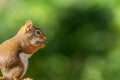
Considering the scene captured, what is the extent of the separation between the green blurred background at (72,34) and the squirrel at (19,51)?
104 inches

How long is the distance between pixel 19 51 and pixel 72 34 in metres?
3.21

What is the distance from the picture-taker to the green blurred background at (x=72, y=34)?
13.7 ft

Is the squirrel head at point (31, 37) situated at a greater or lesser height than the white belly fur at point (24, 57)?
greater

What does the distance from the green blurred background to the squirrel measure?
2.64 m

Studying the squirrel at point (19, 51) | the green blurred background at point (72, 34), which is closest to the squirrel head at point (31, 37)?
the squirrel at point (19, 51)

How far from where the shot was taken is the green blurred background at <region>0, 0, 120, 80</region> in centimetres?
418

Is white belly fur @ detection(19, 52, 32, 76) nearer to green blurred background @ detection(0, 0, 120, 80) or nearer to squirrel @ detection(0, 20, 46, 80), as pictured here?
squirrel @ detection(0, 20, 46, 80)

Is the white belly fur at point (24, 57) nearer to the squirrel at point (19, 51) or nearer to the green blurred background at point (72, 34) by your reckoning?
the squirrel at point (19, 51)

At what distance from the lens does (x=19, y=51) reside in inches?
55.7

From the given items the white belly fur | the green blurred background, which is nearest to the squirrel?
the white belly fur

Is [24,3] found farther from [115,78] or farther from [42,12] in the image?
[115,78]

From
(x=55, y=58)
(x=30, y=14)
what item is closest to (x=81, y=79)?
(x=55, y=58)

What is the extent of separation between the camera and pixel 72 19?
15.0 ft

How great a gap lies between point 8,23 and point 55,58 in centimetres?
53
